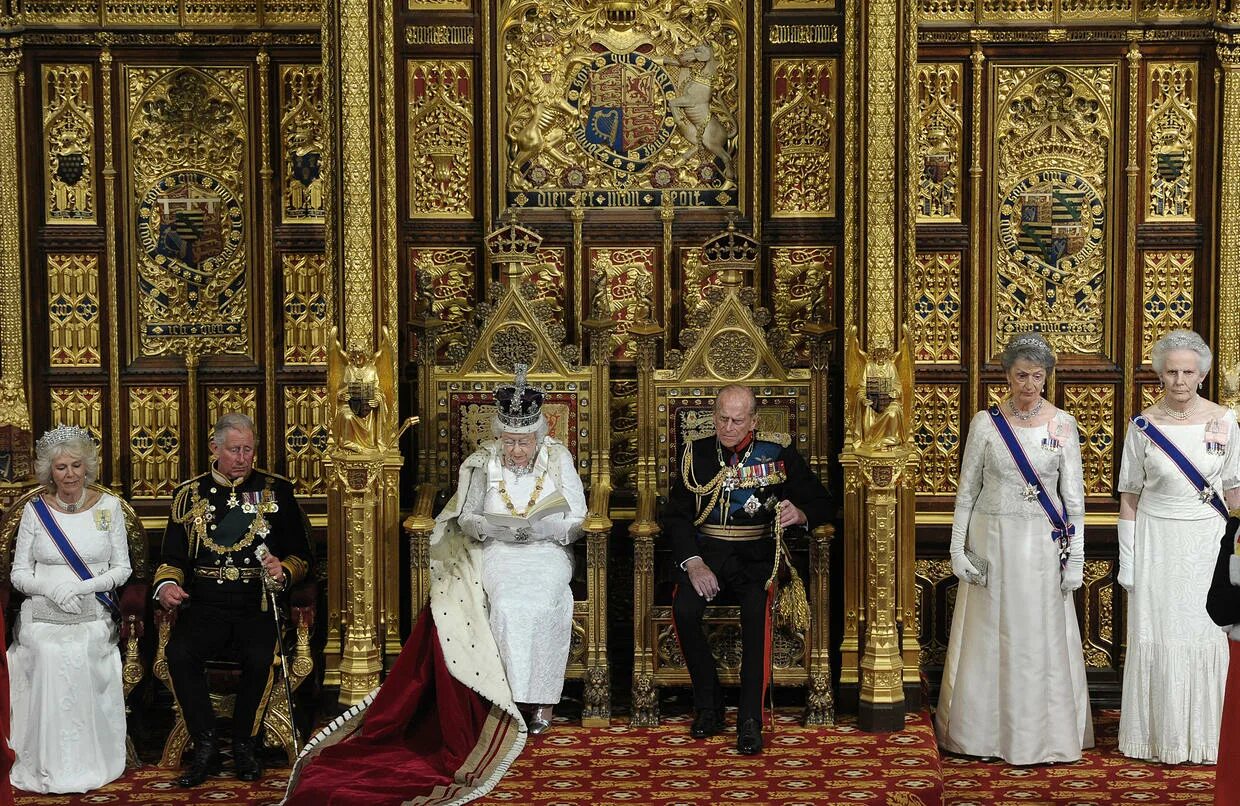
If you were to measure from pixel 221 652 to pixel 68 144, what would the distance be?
2844 mm

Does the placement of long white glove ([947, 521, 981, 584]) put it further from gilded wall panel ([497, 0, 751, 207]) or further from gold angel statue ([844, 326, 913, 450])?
gilded wall panel ([497, 0, 751, 207])

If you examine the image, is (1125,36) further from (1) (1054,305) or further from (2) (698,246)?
(2) (698,246)

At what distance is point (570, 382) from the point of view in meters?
9.07

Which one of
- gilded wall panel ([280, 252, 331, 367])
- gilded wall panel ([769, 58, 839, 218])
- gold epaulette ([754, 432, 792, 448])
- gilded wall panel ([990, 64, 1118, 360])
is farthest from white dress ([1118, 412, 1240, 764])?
gilded wall panel ([280, 252, 331, 367])

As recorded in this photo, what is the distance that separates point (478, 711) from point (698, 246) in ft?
8.92

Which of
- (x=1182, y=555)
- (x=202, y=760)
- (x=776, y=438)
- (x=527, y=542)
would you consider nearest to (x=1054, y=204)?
(x=776, y=438)

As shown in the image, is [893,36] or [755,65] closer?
[893,36]

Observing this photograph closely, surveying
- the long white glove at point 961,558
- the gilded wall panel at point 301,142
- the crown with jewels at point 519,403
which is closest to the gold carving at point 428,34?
the gilded wall panel at point 301,142

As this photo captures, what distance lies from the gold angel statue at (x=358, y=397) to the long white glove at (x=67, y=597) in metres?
1.34

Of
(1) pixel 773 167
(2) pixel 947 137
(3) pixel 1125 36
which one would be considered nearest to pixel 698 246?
(1) pixel 773 167

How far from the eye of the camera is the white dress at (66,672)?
787cm

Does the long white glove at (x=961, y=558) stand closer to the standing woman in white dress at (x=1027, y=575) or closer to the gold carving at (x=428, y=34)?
the standing woman in white dress at (x=1027, y=575)

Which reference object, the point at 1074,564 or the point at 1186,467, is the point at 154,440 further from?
the point at 1186,467

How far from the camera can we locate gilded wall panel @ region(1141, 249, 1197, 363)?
366 inches
